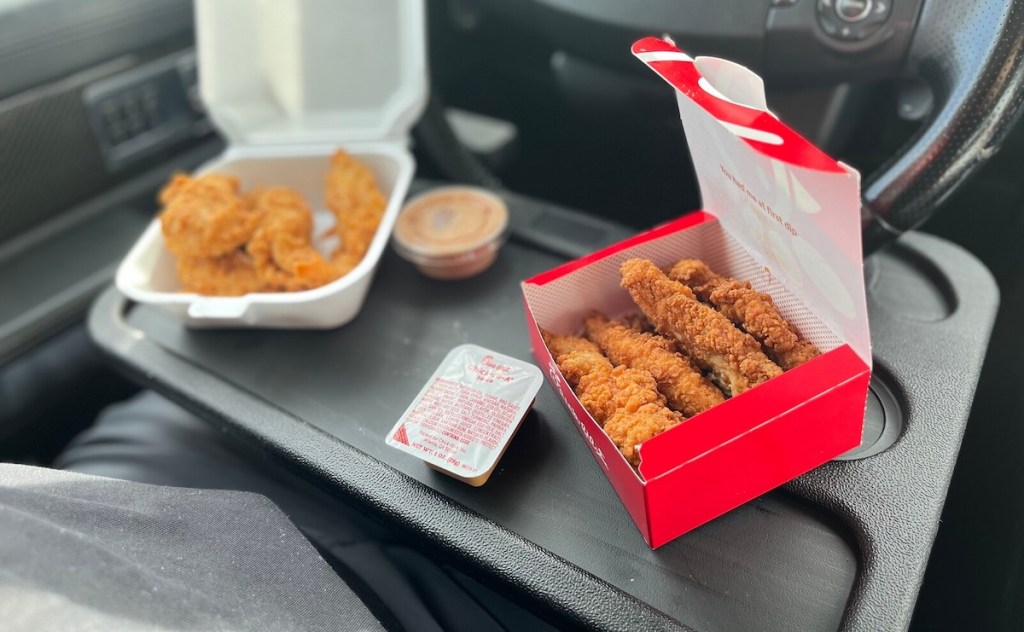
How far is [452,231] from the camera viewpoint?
980 millimetres

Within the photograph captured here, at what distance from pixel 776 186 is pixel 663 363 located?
0.19 meters

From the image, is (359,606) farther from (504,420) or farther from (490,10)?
(490,10)

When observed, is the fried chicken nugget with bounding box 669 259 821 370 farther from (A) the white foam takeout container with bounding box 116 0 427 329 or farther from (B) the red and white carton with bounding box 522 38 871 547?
(A) the white foam takeout container with bounding box 116 0 427 329

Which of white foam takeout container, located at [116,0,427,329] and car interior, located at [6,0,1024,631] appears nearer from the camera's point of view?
car interior, located at [6,0,1024,631]

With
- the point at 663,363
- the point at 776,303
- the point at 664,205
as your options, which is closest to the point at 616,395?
the point at 663,363

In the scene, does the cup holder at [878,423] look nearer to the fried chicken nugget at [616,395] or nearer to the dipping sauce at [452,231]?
the fried chicken nugget at [616,395]

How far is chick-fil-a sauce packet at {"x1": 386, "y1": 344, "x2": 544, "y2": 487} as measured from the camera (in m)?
0.69

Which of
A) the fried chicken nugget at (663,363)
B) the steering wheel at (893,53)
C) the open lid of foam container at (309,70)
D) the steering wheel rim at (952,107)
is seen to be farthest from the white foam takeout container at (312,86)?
the steering wheel rim at (952,107)

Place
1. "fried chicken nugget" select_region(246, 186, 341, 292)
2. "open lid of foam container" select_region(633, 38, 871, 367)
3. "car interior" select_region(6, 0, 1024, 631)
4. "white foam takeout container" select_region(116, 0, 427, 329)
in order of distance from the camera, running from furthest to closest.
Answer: "white foam takeout container" select_region(116, 0, 427, 329) < "fried chicken nugget" select_region(246, 186, 341, 292) < "car interior" select_region(6, 0, 1024, 631) < "open lid of foam container" select_region(633, 38, 871, 367)

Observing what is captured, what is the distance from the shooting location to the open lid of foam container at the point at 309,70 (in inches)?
42.8

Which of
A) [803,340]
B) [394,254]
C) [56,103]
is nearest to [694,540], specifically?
[803,340]

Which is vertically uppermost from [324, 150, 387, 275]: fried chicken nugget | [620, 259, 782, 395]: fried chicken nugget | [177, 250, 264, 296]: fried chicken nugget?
[620, 259, 782, 395]: fried chicken nugget

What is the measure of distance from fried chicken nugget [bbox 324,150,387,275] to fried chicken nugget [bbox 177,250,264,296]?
109mm

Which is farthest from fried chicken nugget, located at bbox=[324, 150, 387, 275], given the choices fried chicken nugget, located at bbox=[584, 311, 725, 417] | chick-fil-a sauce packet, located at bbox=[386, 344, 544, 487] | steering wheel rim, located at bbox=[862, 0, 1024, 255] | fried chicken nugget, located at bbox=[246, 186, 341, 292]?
steering wheel rim, located at bbox=[862, 0, 1024, 255]
